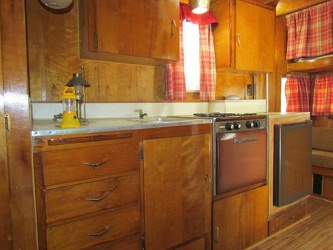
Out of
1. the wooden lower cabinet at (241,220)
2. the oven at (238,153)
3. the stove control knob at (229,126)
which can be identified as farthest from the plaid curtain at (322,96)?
the stove control knob at (229,126)

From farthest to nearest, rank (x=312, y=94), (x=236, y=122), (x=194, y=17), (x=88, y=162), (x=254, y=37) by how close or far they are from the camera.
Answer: (x=312, y=94) < (x=254, y=37) < (x=194, y=17) < (x=236, y=122) < (x=88, y=162)

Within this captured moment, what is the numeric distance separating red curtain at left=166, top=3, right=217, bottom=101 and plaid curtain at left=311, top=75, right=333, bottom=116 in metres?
1.79

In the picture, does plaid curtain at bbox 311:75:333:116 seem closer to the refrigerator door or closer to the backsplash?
the backsplash

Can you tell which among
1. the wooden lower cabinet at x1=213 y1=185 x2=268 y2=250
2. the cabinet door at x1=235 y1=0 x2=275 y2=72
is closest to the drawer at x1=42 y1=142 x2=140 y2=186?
the wooden lower cabinet at x1=213 y1=185 x2=268 y2=250

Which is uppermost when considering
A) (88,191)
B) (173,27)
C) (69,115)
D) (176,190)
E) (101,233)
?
(173,27)

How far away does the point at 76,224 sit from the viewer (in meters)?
1.24

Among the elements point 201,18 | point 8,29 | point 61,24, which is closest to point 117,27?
point 61,24

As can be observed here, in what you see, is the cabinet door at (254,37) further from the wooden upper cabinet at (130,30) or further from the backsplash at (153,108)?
the wooden upper cabinet at (130,30)

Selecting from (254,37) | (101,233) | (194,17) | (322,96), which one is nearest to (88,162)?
(101,233)

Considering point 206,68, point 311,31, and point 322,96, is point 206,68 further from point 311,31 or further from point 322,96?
point 322,96

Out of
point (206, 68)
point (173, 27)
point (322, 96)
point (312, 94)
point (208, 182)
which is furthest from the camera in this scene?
point (312, 94)

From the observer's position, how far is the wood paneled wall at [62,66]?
1.73m

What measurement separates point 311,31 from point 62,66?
283 cm

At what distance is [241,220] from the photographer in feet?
6.41
